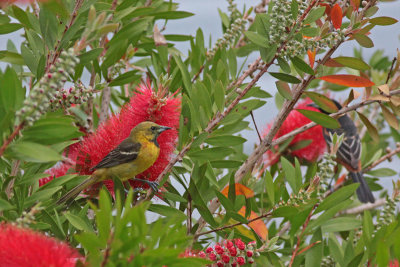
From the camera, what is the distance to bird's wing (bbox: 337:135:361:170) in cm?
261

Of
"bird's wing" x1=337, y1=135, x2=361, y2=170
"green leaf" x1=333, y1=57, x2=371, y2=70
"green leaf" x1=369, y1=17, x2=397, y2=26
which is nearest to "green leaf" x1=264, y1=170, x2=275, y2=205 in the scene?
"green leaf" x1=333, y1=57, x2=371, y2=70

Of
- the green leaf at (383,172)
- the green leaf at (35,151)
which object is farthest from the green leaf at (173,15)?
the green leaf at (383,172)

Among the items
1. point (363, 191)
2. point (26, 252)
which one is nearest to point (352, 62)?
point (26, 252)

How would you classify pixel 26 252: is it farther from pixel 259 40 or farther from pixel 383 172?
pixel 383 172

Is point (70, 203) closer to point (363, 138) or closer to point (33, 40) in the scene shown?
point (33, 40)

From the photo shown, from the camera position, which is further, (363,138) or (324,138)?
(363,138)

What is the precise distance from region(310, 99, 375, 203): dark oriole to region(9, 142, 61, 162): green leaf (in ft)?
5.22

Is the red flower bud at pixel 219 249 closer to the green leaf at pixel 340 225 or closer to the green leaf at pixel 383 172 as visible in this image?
the green leaf at pixel 340 225

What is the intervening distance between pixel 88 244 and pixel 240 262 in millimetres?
366

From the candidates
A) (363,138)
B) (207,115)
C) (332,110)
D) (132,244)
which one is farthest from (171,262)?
(363,138)

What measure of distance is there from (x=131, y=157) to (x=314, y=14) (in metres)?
0.57

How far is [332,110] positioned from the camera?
115 centimetres

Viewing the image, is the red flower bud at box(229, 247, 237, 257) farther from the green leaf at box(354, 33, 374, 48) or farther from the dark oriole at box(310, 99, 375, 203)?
the dark oriole at box(310, 99, 375, 203)

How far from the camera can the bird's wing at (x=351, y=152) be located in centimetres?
261
